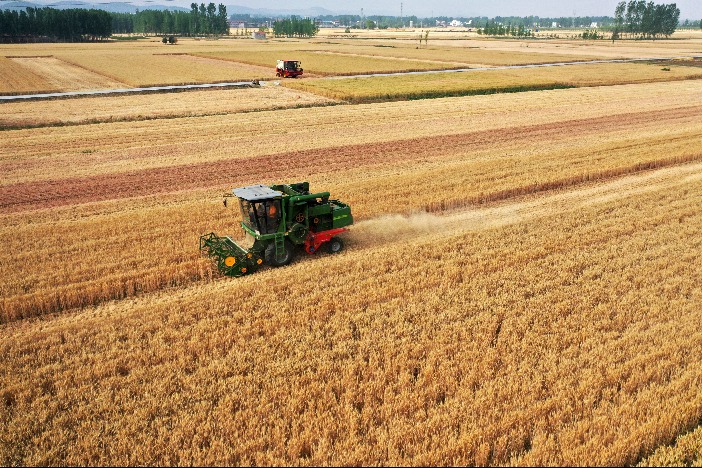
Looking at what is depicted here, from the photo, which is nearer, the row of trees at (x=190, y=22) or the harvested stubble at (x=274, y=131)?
the harvested stubble at (x=274, y=131)

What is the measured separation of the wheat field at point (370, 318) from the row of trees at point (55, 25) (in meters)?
128

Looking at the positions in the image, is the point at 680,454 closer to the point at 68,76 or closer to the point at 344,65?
the point at 68,76

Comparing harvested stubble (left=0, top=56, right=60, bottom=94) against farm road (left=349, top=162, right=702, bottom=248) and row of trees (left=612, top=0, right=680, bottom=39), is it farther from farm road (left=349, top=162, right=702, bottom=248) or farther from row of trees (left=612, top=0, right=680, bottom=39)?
row of trees (left=612, top=0, right=680, bottom=39)

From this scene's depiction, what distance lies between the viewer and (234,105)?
38.5 m

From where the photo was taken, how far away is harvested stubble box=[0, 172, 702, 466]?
24.1 feet

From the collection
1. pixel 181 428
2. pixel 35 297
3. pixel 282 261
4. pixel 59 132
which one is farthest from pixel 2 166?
pixel 181 428

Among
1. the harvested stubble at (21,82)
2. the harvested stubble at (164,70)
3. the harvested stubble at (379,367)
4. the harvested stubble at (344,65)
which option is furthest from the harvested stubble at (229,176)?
the harvested stubble at (344,65)

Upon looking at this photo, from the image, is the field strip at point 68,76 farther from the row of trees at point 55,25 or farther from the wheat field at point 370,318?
the row of trees at point 55,25

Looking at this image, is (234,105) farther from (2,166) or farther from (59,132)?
(2,166)

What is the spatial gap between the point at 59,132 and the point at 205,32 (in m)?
160

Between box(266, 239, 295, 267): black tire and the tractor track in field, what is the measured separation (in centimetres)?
685

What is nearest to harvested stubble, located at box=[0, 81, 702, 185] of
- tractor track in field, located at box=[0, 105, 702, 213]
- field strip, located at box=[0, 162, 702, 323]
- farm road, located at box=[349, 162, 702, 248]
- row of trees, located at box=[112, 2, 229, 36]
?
tractor track in field, located at box=[0, 105, 702, 213]

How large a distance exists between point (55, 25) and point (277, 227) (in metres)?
147

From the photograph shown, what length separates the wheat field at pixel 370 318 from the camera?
7.48 metres
